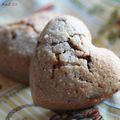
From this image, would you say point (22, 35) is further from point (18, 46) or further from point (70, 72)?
point (70, 72)

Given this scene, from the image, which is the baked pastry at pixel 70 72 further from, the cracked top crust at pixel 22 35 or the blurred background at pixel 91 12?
the blurred background at pixel 91 12

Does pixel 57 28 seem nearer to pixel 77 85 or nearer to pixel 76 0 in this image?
pixel 77 85

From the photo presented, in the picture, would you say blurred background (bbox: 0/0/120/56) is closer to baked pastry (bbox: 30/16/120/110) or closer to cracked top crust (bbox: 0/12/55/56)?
cracked top crust (bbox: 0/12/55/56)

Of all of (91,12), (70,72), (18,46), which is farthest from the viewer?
(91,12)

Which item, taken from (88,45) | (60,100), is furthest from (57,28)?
(60,100)

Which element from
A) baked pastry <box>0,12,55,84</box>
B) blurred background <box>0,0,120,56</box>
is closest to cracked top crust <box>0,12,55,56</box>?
baked pastry <box>0,12,55,84</box>

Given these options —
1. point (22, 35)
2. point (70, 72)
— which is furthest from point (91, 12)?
point (70, 72)
